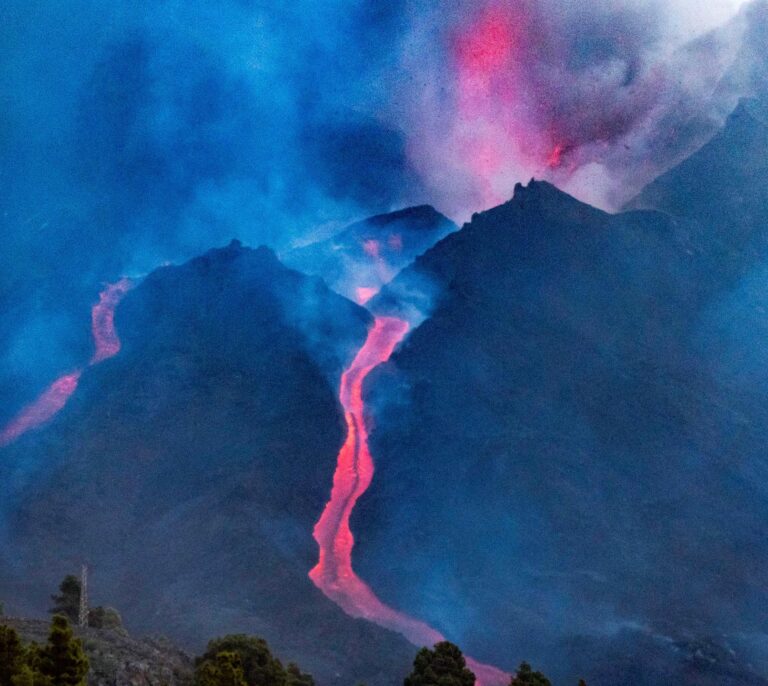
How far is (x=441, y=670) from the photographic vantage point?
44.2 m

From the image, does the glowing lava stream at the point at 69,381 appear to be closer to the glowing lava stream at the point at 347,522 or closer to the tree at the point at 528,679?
the glowing lava stream at the point at 347,522

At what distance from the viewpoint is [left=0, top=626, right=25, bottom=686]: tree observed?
26094 mm

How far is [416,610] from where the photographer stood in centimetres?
6975

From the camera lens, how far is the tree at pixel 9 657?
26.1 m

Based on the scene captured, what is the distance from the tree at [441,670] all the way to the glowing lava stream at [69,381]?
5912 cm

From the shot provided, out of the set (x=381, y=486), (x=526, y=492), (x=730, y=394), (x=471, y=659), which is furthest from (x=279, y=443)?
(x=730, y=394)

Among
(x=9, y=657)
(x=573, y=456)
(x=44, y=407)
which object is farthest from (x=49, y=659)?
(x=44, y=407)

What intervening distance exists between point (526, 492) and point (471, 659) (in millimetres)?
17461

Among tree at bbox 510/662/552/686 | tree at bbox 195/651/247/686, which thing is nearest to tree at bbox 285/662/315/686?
tree at bbox 510/662/552/686

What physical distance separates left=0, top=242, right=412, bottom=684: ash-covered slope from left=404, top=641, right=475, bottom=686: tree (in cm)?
1367

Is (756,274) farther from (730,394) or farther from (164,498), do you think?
(164,498)

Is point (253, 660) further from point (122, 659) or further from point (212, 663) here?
point (122, 659)

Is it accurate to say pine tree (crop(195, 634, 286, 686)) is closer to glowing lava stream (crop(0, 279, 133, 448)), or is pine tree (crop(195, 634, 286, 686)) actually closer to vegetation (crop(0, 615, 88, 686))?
vegetation (crop(0, 615, 88, 686))

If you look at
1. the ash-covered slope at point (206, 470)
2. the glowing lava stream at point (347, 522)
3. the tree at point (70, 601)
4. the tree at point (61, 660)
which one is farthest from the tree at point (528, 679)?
the tree at point (70, 601)
